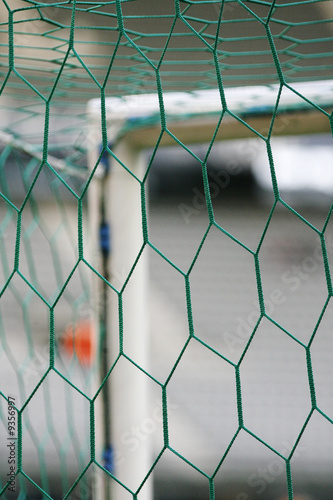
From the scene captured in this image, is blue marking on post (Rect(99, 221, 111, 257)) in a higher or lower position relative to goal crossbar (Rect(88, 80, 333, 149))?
lower

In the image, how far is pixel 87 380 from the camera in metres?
1.17

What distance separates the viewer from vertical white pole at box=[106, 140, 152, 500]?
796mm

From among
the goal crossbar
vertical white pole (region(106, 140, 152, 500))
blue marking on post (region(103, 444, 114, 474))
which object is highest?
the goal crossbar

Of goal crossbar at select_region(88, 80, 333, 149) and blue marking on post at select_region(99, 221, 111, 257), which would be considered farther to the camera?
blue marking on post at select_region(99, 221, 111, 257)

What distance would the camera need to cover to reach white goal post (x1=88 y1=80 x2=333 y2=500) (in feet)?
2.43

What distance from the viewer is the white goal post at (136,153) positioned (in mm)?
739

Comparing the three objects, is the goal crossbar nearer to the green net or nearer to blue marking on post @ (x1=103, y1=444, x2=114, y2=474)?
the green net

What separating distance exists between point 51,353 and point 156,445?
222 centimetres

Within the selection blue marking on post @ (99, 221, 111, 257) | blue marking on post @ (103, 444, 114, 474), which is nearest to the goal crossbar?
blue marking on post @ (99, 221, 111, 257)

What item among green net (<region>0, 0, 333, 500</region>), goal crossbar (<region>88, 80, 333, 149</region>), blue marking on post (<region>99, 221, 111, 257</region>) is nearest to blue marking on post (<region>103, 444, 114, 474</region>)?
green net (<region>0, 0, 333, 500</region>)

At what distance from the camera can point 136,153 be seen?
839 millimetres

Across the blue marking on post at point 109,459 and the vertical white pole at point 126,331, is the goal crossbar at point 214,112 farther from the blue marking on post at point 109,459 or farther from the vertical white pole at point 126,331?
the blue marking on post at point 109,459

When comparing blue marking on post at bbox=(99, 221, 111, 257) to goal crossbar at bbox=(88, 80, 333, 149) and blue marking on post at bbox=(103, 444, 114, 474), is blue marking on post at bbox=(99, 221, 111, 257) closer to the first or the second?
goal crossbar at bbox=(88, 80, 333, 149)

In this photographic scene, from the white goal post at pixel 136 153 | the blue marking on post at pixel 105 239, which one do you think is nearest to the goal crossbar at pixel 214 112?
the white goal post at pixel 136 153
